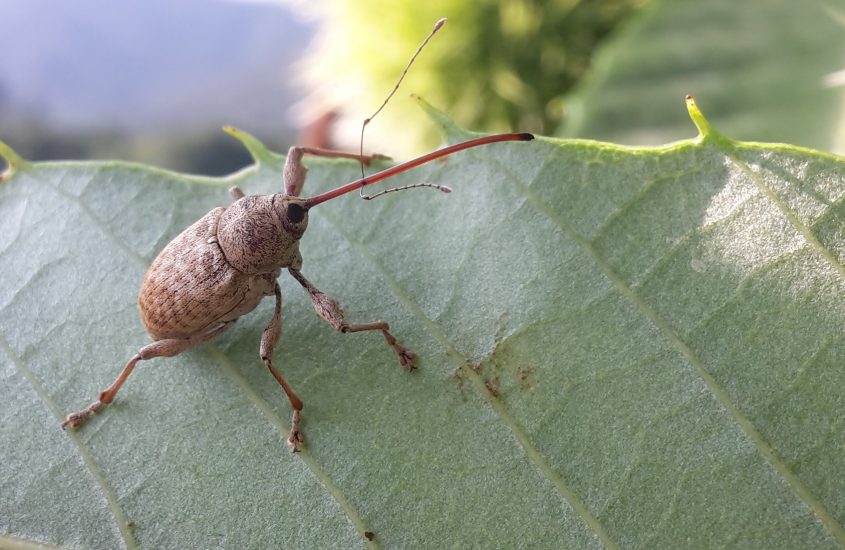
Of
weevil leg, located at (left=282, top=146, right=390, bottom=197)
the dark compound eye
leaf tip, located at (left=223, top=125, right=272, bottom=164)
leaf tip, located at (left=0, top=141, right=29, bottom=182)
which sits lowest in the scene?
the dark compound eye

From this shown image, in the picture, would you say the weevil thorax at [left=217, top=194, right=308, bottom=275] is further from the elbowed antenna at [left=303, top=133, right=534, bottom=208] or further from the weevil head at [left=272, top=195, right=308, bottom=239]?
the elbowed antenna at [left=303, top=133, right=534, bottom=208]

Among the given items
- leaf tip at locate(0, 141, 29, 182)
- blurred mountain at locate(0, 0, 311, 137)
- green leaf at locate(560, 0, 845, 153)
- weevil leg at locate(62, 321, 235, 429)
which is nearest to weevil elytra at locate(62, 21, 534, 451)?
weevil leg at locate(62, 321, 235, 429)

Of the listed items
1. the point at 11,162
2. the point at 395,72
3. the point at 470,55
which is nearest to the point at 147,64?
the point at 395,72

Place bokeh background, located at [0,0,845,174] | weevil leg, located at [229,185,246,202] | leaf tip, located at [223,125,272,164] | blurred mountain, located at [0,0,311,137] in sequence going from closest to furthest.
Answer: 1. leaf tip, located at [223,125,272,164]
2. weevil leg, located at [229,185,246,202]
3. bokeh background, located at [0,0,845,174]
4. blurred mountain, located at [0,0,311,137]

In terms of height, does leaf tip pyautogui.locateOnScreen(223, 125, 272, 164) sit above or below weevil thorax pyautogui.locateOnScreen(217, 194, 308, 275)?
above

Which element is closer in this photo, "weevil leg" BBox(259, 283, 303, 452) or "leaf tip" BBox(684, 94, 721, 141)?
"leaf tip" BBox(684, 94, 721, 141)

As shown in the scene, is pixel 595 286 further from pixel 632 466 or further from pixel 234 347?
pixel 234 347

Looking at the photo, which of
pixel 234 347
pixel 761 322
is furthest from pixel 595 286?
pixel 234 347

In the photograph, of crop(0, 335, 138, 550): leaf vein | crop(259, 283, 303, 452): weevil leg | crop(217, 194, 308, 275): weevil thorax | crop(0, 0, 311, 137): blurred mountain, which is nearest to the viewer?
crop(0, 335, 138, 550): leaf vein
